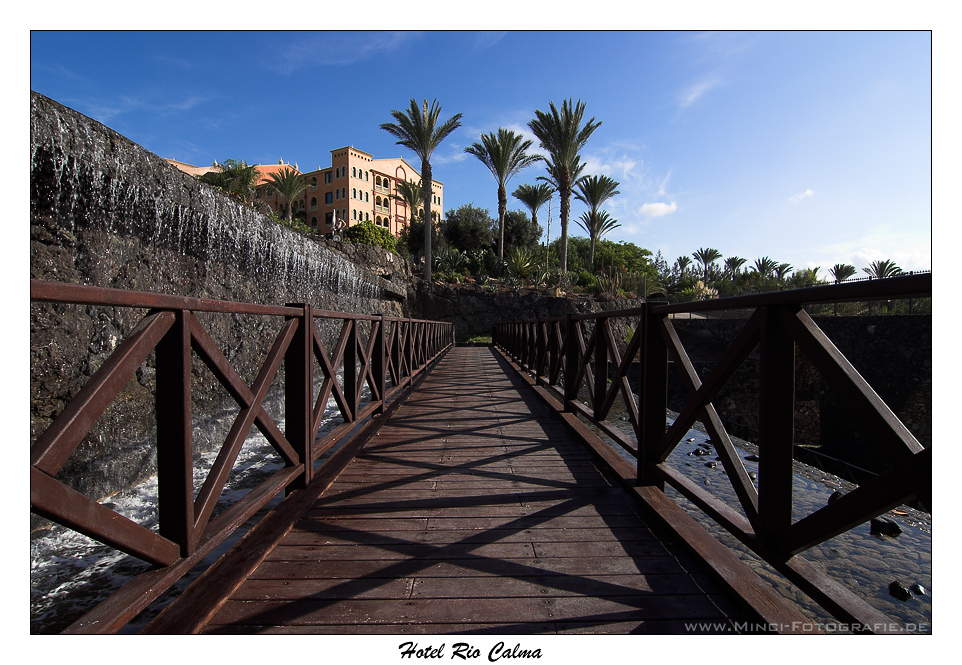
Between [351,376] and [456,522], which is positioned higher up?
[351,376]

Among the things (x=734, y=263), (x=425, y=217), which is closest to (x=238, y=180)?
(x=425, y=217)

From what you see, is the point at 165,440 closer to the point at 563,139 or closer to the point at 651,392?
the point at 651,392

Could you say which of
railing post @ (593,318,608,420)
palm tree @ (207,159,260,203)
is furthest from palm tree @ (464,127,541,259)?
railing post @ (593,318,608,420)

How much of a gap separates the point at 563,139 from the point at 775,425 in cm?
2670

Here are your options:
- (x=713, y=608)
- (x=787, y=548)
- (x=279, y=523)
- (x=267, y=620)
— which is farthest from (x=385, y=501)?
(x=787, y=548)

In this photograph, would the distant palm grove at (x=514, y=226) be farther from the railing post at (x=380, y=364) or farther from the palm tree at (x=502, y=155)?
the railing post at (x=380, y=364)

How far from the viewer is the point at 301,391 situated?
2.56 metres

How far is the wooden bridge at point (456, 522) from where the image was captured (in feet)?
4.40

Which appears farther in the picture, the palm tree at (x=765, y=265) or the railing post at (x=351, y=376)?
the palm tree at (x=765, y=265)

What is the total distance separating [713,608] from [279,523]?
192cm

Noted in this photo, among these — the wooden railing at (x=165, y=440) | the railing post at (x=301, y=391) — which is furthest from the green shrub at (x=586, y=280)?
the wooden railing at (x=165, y=440)

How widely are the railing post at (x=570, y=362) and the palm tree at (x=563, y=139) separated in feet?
71.3

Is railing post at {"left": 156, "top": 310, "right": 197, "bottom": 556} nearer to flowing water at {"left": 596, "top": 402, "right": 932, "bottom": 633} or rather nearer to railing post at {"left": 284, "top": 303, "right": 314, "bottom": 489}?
railing post at {"left": 284, "top": 303, "right": 314, "bottom": 489}

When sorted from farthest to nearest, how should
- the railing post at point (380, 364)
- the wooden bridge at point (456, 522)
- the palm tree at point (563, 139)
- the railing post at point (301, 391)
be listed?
1. the palm tree at point (563, 139)
2. the railing post at point (380, 364)
3. the railing post at point (301, 391)
4. the wooden bridge at point (456, 522)
